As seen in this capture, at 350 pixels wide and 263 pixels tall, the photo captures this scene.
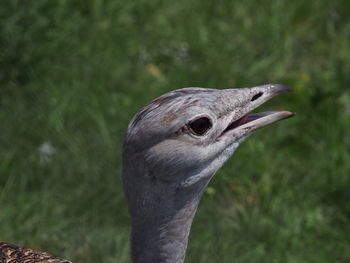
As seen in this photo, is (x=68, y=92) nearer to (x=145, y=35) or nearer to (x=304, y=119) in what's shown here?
(x=145, y=35)

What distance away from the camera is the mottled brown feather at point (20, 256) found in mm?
3186

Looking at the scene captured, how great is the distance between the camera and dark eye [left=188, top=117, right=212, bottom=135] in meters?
2.67

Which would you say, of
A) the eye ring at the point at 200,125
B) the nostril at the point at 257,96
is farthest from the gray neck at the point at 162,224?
the nostril at the point at 257,96

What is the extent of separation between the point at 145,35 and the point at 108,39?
35cm

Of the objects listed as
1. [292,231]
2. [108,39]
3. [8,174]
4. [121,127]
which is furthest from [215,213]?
[108,39]

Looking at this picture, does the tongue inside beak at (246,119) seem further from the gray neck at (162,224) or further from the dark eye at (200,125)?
the gray neck at (162,224)

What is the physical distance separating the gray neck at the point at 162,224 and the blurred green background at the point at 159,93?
1.33 m

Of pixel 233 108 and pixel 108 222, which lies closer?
pixel 233 108

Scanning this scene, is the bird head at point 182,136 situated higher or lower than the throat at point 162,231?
higher

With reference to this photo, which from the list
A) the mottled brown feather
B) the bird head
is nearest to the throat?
the bird head

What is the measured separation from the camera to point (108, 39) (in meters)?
5.47

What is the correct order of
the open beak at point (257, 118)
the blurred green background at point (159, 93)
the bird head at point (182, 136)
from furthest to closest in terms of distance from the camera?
the blurred green background at point (159, 93)
the open beak at point (257, 118)
the bird head at point (182, 136)

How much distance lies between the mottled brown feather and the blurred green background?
833 millimetres

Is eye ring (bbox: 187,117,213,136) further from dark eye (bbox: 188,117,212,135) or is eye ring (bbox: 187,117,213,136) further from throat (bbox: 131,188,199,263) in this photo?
throat (bbox: 131,188,199,263)
